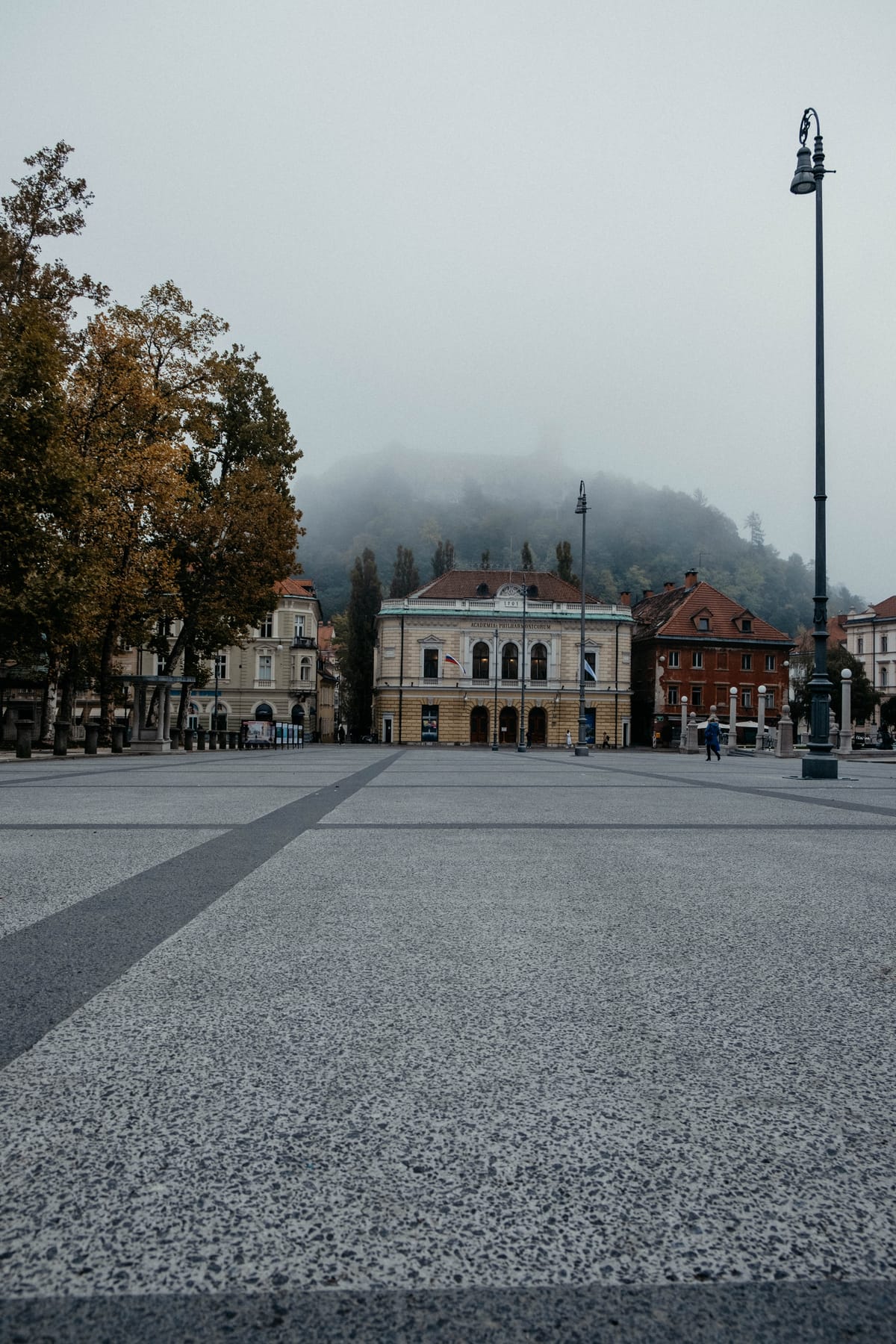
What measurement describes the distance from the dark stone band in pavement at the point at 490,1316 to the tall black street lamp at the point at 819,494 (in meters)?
17.0

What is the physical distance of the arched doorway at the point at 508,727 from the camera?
234 feet

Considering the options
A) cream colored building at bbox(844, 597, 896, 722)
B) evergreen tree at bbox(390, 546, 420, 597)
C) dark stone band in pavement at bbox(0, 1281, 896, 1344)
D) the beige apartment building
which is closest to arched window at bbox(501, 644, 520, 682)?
the beige apartment building

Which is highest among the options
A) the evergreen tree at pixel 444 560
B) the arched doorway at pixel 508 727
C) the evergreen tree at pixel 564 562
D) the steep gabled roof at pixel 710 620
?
the evergreen tree at pixel 444 560

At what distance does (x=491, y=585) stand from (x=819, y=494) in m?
56.6

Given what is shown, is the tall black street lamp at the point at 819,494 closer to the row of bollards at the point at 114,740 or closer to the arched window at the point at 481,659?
the row of bollards at the point at 114,740

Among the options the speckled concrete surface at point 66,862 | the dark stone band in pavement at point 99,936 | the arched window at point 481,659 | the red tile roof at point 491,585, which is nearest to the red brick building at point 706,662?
the red tile roof at point 491,585

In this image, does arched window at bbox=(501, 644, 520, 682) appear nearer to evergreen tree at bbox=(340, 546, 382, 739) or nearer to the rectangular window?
the rectangular window

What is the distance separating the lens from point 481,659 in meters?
71.1

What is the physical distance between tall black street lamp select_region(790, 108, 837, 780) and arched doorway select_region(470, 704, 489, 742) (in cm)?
5227

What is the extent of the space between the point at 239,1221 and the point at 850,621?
319ft

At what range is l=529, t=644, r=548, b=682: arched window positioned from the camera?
71312 millimetres

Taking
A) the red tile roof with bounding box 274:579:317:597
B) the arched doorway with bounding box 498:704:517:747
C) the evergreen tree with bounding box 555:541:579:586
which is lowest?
the arched doorway with bounding box 498:704:517:747

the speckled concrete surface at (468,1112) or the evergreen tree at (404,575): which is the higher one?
the evergreen tree at (404,575)

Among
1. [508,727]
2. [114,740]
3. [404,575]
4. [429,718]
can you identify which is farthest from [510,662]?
[114,740]
